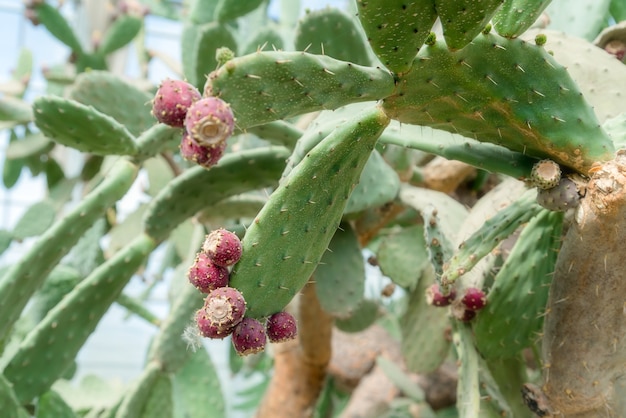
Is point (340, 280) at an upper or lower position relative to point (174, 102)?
lower

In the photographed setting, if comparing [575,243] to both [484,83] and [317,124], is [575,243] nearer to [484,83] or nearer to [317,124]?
[484,83]

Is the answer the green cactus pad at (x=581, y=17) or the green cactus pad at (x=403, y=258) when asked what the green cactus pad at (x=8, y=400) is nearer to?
the green cactus pad at (x=403, y=258)

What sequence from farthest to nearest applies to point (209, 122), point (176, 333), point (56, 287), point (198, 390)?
point (198, 390), point (56, 287), point (176, 333), point (209, 122)

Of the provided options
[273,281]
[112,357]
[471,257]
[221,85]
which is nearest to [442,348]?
[471,257]

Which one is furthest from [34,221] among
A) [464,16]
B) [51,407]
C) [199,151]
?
[464,16]

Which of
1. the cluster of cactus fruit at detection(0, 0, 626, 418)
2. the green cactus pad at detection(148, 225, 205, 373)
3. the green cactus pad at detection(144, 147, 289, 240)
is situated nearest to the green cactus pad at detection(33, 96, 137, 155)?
the cluster of cactus fruit at detection(0, 0, 626, 418)

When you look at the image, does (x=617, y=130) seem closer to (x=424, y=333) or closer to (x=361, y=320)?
(x=424, y=333)

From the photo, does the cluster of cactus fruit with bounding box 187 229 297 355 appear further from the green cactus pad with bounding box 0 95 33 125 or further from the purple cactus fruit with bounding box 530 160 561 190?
the green cactus pad with bounding box 0 95 33 125
